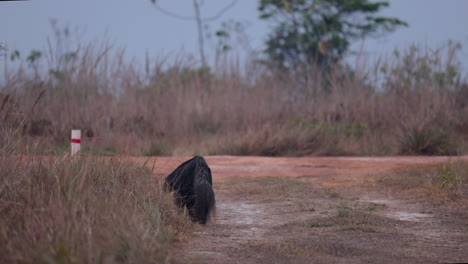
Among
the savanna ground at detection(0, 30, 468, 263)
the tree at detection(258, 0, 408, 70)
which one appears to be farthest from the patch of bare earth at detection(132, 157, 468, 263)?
the tree at detection(258, 0, 408, 70)

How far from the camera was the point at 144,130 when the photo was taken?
39.1 feet

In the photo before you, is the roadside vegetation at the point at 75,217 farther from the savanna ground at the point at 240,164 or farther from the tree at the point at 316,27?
the tree at the point at 316,27

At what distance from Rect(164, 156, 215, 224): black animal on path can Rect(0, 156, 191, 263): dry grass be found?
1.08 ft

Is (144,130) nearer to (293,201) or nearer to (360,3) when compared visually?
(293,201)

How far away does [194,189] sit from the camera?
4902mm

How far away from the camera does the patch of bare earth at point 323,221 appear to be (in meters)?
3.74

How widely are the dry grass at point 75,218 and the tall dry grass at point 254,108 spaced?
5.14 meters

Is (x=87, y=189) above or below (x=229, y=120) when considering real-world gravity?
below

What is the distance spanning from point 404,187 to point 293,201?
167cm

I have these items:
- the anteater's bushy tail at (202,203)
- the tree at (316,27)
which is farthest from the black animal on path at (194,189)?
the tree at (316,27)

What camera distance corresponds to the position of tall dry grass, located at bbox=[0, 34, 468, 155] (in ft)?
35.2

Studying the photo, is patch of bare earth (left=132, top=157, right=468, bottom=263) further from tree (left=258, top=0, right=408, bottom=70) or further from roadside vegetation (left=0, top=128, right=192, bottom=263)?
tree (left=258, top=0, right=408, bottom=70)

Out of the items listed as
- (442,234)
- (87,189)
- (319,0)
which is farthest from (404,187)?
(319,0)

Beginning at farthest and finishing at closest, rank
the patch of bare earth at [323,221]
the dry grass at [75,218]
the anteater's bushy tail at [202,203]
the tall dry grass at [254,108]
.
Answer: the tall dry grass at [254,108], the anteater's bushy tail at [202,203], the patch of bare earth at [323,221], the dry grass at [75,218]
